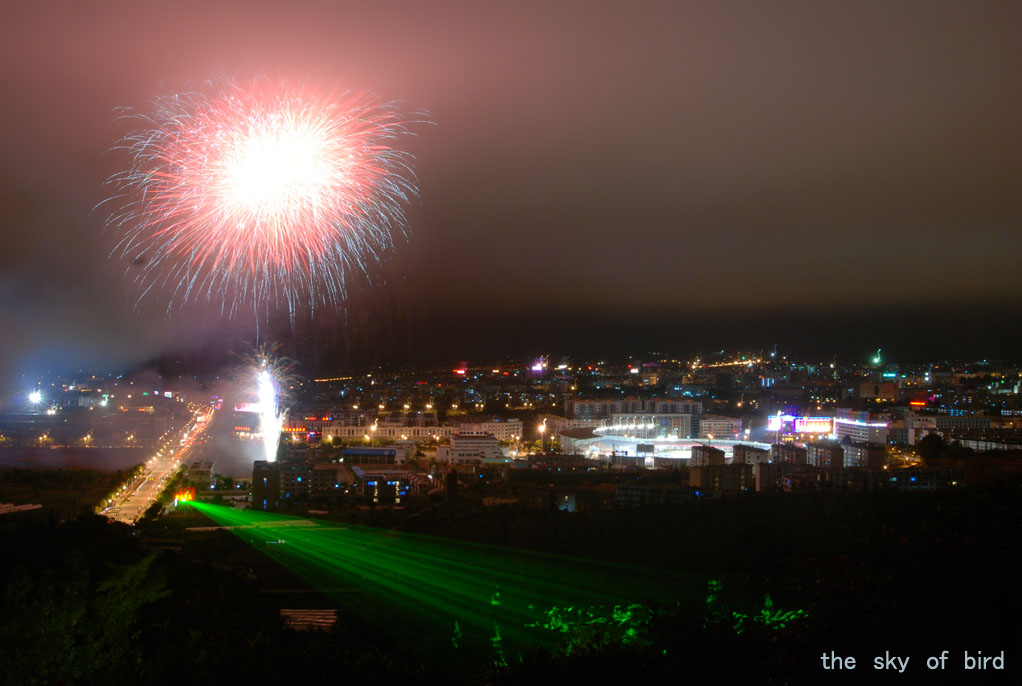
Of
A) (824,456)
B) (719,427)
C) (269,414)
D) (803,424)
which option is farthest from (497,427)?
(803,424)

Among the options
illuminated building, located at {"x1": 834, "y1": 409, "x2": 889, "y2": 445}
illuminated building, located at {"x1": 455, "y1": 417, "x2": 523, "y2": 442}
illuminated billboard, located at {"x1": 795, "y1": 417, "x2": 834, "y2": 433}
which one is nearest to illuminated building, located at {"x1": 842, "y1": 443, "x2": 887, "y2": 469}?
illuminated building, located at {"x1": 834, "y1": 409, "x2": 889, "y2": 445}

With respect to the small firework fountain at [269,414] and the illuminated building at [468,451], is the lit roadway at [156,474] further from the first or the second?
the illuminated building at [468,451]

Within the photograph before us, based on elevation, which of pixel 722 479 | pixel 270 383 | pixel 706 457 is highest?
pixel 270 383

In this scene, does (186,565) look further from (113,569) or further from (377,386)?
(377,386)

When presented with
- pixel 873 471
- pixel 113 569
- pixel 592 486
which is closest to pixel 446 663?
pixel 113 569

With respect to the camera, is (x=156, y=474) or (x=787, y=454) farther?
(x=787, y=454)

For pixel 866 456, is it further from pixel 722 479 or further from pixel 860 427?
pixel 860 427

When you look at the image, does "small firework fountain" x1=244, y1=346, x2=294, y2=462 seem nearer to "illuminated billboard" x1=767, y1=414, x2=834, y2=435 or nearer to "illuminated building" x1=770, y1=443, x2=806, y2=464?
"illuminated building" x1=770, y1=443, x2=806, y2=464

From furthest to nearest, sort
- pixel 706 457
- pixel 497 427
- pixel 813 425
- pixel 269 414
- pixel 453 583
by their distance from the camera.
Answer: pixel 813 425 → pixel 497 427 → pixel 269 414 → pixel 706 457 → pixel 453 583
